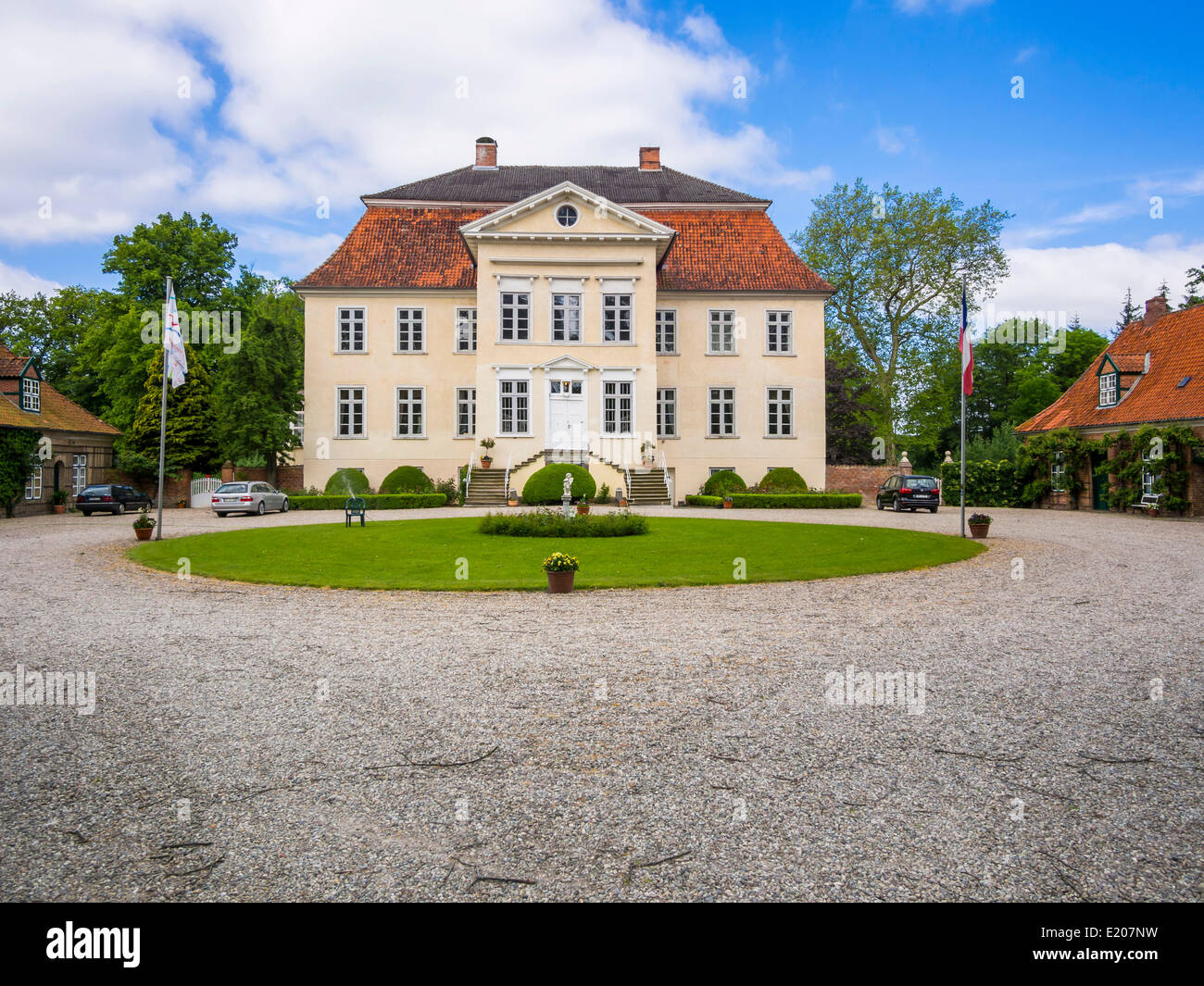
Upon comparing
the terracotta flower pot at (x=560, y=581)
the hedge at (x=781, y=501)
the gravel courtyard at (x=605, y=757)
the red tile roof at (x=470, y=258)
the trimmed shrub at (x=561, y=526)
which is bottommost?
the gravel courtyard at (x=605, y=757)

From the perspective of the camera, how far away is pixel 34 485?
3309 centimetres

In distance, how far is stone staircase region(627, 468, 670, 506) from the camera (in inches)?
1191

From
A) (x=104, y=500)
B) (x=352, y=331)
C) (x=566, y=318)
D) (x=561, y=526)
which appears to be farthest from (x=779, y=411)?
(x=104, y=500)

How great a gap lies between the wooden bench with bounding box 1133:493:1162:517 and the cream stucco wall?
1218 cm

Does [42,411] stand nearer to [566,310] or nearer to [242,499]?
[242,499]

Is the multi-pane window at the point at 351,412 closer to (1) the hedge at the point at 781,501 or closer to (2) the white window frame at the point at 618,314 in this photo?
(2) the white window frame at the point at 618,314

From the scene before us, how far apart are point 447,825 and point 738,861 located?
1479mm

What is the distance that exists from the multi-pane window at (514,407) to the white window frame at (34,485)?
745 inches

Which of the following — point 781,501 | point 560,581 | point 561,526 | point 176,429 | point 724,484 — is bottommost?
point 560,581

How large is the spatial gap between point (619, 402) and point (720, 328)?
6.67 metres

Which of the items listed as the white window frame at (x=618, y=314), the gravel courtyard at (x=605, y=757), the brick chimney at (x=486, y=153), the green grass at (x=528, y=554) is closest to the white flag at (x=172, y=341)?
the green grass at (x=528, y=554)

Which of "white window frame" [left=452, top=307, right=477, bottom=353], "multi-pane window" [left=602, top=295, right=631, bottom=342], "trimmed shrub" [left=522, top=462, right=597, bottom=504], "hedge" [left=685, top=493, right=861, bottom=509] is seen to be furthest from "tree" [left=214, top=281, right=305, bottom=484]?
"hedge" [left=685, top=493, right=861, bottom=509]

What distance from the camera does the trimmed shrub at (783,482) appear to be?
32281 mm
